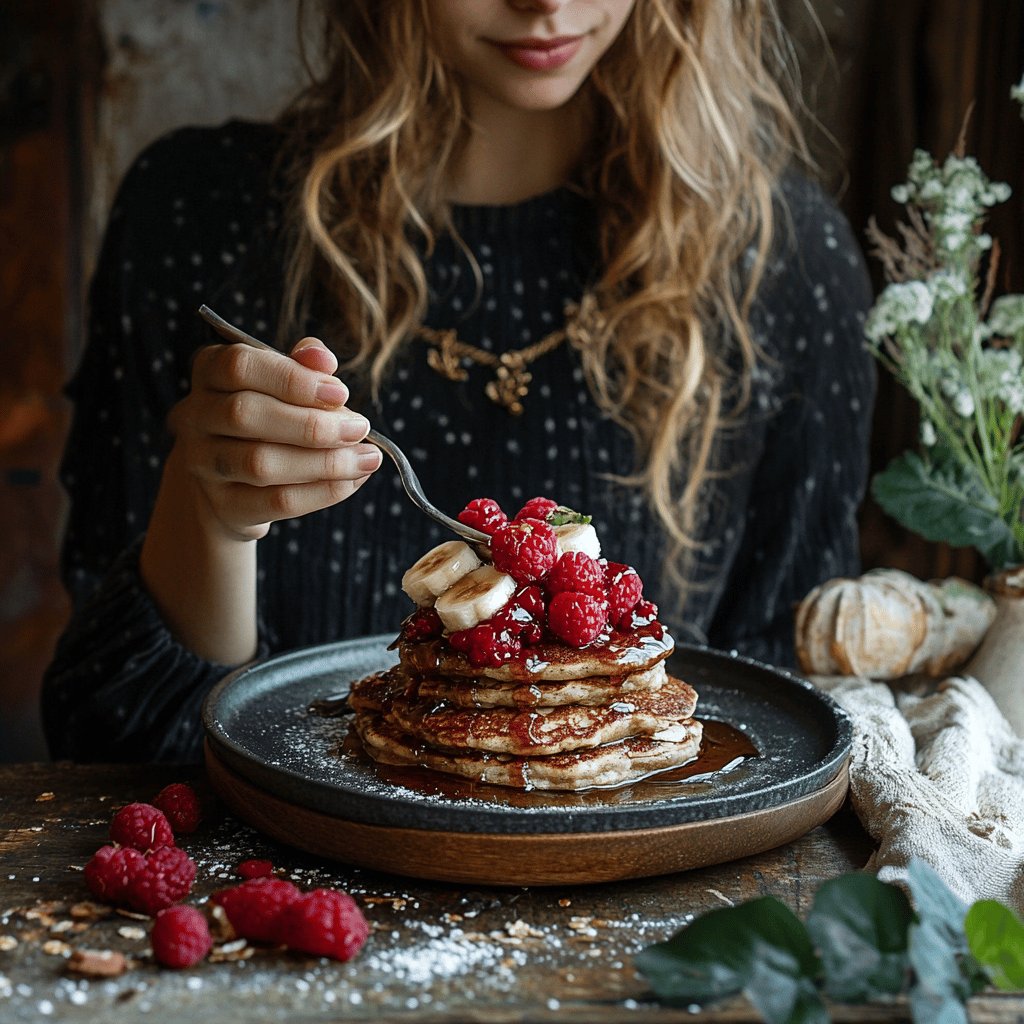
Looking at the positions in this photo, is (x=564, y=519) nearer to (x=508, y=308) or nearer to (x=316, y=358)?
(x=316, y=358)

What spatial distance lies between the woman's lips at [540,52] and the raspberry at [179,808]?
1.15 metres

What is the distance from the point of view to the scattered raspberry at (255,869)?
102cm

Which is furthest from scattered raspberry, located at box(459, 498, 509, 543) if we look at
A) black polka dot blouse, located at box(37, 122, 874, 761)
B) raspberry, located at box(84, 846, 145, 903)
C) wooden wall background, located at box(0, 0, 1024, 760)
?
wooden wall background, located at box(0, 0, 1024, 760)

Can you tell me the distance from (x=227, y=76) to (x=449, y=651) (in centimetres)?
224

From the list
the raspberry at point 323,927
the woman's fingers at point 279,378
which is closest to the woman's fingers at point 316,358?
the woman's fingers at point 279,378

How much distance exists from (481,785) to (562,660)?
15cm

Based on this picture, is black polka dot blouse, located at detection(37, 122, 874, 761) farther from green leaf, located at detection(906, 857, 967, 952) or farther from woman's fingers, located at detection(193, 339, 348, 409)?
green leaf, located at detection(906, 857, 967, 952)

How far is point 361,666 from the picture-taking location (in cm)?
151

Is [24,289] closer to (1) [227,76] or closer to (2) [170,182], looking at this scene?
(1) [227,76]

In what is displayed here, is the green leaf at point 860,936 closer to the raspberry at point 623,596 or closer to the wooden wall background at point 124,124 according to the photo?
the raspberry at point 623,596

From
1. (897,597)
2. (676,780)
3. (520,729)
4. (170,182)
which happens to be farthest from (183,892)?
(170,182)

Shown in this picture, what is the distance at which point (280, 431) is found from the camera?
1.22 meters

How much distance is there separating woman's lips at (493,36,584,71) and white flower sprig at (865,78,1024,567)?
0.52m

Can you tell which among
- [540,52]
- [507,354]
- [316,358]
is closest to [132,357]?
[507,354]
